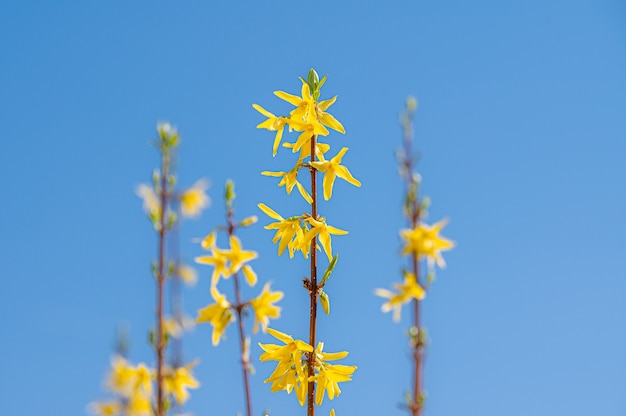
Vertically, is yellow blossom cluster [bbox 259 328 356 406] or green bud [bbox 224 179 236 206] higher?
green bud [bbox 224 179 236 206]

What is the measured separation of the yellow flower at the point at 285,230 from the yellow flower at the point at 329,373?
0.35 m

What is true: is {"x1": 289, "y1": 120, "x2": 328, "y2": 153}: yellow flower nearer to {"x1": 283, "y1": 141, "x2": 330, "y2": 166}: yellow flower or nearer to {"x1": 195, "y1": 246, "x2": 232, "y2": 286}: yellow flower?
{"x1": 283, "y1": 141, "x2": 330, "y2": 166}: yellow flower

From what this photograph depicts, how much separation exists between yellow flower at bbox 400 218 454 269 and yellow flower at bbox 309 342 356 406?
37cm

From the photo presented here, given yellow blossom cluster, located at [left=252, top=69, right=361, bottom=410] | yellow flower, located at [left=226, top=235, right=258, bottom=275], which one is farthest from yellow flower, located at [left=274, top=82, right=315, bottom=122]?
yellow flower, located at [left=226, top=235, right=258, bottom=275]

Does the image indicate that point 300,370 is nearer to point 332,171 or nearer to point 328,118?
point 332,171

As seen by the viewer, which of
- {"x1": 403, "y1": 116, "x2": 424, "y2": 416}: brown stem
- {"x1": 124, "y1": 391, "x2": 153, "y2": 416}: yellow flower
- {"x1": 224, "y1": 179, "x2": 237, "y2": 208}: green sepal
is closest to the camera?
{"x1": 403, "y1": 116, "x2": 424, "y2": 416}: brown stem

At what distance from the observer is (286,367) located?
2.04m

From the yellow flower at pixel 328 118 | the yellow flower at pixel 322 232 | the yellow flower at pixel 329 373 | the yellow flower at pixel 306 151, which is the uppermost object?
the yellow flower at pixel 328 118

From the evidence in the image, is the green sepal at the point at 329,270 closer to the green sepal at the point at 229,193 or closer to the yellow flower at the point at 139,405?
the green sepal at the point at 229,193

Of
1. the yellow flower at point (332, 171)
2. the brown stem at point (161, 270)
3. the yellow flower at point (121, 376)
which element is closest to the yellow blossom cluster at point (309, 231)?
the yellow flower at point (332, 171)

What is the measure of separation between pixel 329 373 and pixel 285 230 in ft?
1.59

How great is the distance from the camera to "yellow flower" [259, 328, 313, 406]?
1.99 m

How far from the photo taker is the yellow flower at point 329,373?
2.01 m

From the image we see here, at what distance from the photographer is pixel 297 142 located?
2.27 metres
